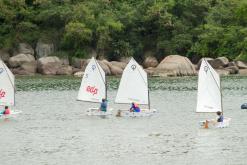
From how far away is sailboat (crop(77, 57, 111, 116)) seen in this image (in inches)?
2645

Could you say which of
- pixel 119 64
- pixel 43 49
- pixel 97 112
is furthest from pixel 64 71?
pixel 97 112

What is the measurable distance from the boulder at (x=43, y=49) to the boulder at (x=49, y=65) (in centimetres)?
426

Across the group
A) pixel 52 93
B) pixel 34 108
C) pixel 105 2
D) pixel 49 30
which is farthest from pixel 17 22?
pixel 34 108

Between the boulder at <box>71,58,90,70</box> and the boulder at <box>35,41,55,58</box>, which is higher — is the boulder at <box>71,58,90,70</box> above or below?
below

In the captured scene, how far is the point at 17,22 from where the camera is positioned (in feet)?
405

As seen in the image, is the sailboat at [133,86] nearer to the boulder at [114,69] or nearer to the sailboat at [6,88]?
the sailboat at [6,88]

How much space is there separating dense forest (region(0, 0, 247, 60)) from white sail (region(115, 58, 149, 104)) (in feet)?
171

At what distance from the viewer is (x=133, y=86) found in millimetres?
65812

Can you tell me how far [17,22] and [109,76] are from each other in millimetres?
20800

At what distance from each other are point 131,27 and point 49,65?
16.1 m

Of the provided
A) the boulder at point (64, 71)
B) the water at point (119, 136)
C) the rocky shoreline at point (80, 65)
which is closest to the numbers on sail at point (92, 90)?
the water at point (119, 136)

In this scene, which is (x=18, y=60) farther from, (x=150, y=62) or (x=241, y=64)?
(x=241, y=64)

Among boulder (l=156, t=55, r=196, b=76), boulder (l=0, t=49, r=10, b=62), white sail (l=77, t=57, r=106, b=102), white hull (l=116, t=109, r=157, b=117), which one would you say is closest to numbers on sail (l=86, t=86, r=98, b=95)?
white sail (l=77, t=57, r=106, b=102)

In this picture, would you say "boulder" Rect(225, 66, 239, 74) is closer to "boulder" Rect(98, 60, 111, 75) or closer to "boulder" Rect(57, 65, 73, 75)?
"boulder" Rect(98, 60, 111, 75)
